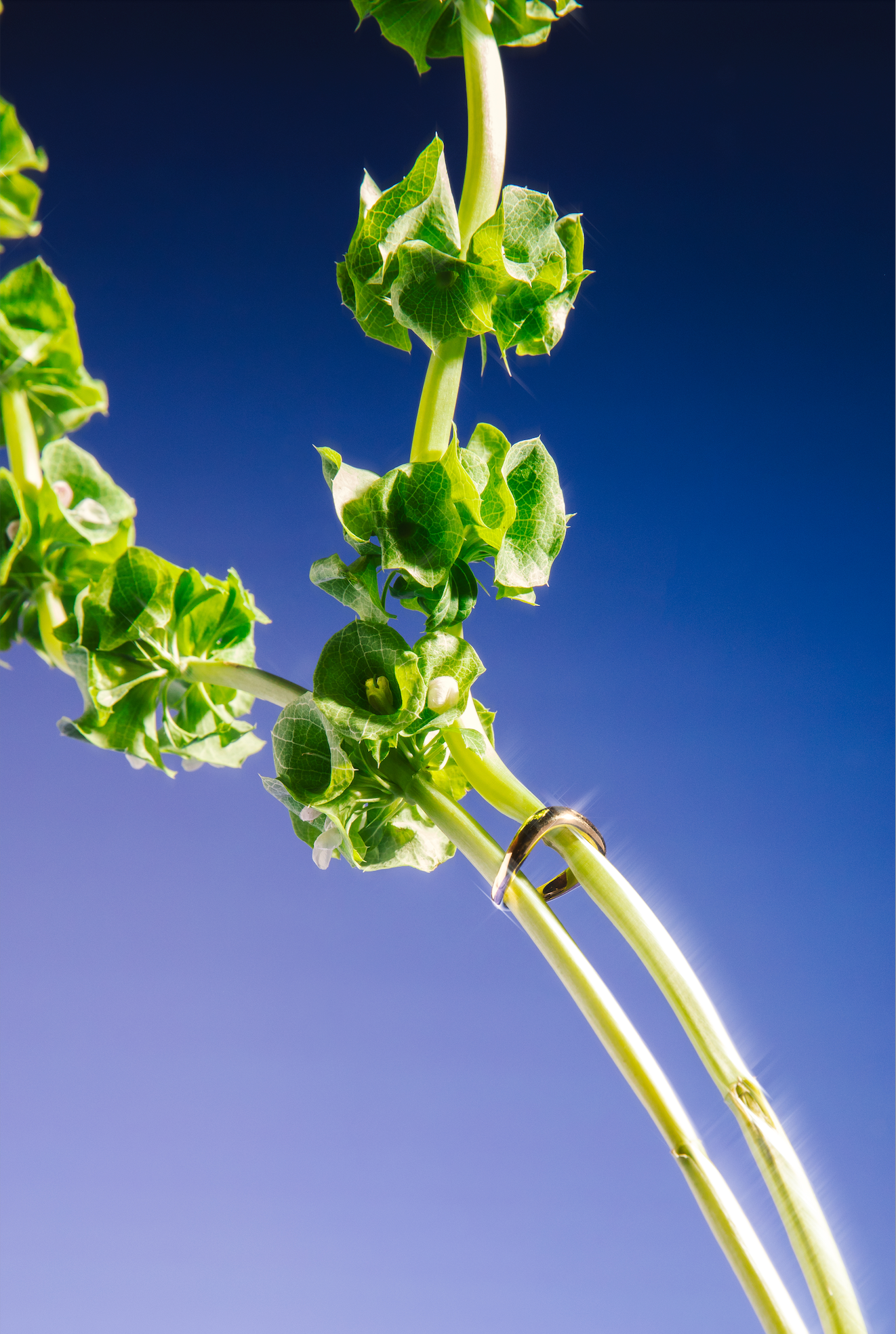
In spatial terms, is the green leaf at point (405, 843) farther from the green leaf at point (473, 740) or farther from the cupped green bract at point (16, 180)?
the cupped green bract at point (16, 180)

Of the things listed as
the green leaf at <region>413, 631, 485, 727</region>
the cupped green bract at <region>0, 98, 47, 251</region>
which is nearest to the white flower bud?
the green leaf at <region>413, 631, 485, 727</region>

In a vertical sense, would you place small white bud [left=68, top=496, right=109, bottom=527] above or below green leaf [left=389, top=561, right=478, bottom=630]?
above

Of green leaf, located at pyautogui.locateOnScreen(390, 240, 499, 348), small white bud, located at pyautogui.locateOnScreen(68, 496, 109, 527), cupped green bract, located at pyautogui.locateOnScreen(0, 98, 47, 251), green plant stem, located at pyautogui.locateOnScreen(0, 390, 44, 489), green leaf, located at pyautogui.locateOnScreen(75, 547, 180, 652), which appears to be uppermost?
cupped green bract, located at pyautogui.locateOnScreen(0, 98, 47, 251)

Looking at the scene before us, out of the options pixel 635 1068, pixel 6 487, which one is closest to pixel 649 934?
pixel 635 1068

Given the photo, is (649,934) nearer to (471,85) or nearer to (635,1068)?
(635,1068)

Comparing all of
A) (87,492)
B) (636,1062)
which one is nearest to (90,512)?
(87,492)

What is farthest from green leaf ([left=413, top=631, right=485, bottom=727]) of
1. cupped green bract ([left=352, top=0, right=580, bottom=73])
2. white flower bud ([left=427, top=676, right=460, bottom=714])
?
cupped green bract ([left=352, top=0, right=580, bottom=73])

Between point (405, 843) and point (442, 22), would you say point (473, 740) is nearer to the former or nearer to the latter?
point (405, 843)

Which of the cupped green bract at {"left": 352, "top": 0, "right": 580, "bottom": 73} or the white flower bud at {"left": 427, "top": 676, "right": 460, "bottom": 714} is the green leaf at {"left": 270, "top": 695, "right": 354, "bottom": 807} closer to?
the white flower bud at {"left": 427, "top": 676, "right": 460, "bottom": 714}
